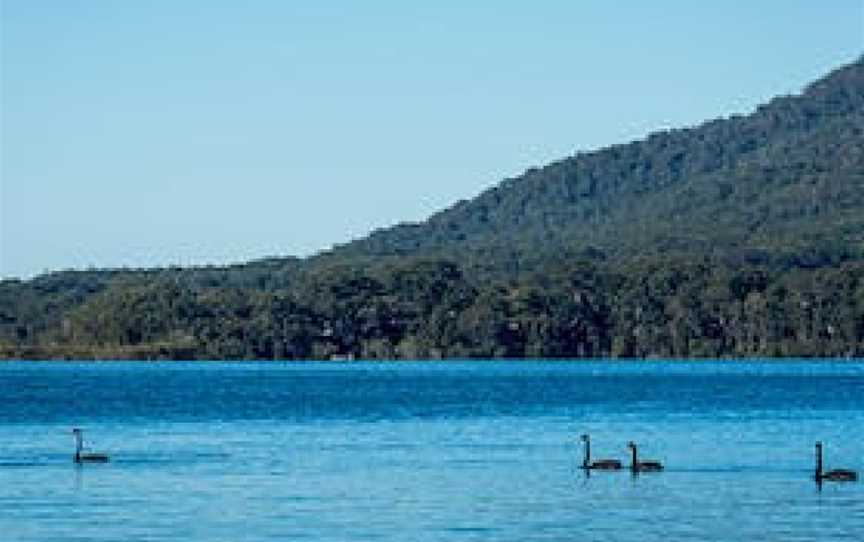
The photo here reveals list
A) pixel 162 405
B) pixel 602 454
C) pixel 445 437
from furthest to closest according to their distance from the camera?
pixel 162 405 < pixel 445 437 < pixel 602 454

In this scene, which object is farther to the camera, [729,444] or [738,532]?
[729,444]

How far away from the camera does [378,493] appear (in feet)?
213

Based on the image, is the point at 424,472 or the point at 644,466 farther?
the point at 644,466

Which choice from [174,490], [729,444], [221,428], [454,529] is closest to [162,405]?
[221,428]

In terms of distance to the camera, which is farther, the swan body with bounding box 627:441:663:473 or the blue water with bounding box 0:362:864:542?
the swan body with bounding box 627:441:663:473

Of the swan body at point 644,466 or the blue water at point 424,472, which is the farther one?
the swan body at point 644,466

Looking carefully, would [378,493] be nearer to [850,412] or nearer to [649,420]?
[649,420]

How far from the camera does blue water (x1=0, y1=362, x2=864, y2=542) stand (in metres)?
55.9

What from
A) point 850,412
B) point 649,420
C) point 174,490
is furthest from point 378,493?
point 850,412

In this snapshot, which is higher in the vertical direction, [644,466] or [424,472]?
[644,466]

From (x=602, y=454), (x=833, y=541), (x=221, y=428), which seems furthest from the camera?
(x=221, y=428)

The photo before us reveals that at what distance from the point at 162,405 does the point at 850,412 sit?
1640 inches

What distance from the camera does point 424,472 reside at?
73250 mm

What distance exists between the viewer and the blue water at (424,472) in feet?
184
